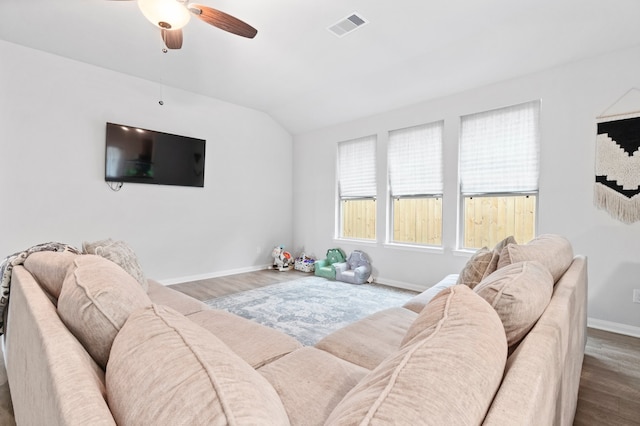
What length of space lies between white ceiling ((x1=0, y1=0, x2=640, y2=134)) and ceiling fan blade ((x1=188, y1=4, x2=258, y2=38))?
430 mm

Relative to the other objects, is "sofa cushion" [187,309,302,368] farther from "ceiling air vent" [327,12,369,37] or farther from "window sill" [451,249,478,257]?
"window sill" [451,249,478,257]

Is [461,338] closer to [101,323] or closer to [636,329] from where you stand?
[101,323]

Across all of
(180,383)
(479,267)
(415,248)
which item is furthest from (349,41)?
(180,383)

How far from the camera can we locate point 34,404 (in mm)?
902

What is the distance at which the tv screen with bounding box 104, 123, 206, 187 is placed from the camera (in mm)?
3867

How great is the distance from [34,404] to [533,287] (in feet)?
5.32

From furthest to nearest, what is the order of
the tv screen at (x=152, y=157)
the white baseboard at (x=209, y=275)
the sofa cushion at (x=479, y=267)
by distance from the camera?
the white baseboard at (x=209, y=275) → the tv screen at (x=152, y=157) → the sofa cushion at (x=479, y=267)

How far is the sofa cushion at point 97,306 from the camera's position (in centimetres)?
87

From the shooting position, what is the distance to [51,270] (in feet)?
4.23

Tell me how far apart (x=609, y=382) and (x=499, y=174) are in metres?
2.25

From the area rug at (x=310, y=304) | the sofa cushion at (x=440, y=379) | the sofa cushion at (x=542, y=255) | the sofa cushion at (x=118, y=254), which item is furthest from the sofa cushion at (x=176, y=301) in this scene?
the sofa cushion at (x=542, y=255)

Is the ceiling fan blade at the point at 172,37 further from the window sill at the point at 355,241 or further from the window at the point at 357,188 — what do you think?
the window sill at the point at 355,241

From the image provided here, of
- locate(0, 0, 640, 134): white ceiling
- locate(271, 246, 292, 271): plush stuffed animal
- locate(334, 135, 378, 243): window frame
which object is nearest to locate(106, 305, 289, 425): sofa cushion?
locate(0, 0, 640, 134): white ceiling

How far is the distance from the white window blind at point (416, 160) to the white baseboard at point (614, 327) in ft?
6.70
